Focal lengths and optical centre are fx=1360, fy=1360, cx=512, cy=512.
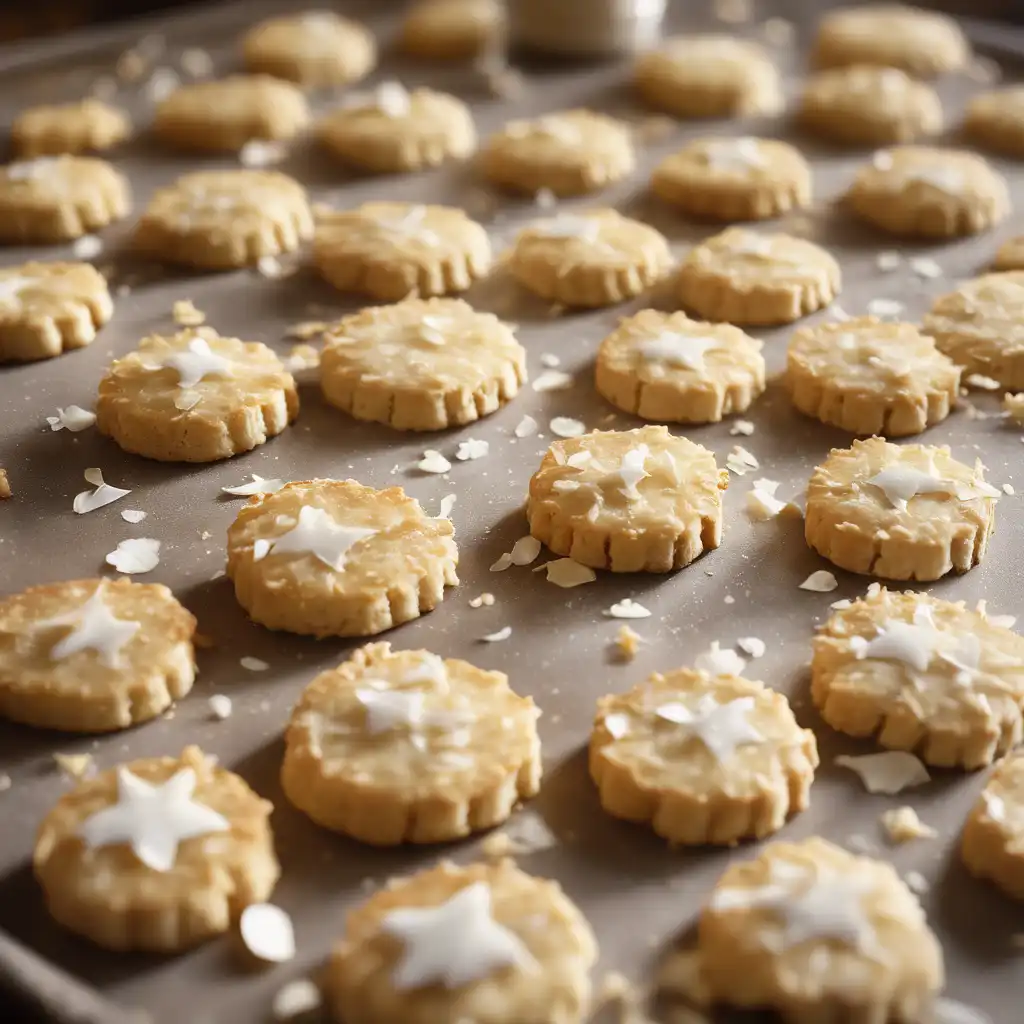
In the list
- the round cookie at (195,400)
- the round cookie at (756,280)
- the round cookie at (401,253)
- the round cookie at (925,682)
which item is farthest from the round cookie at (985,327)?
the round cookie at (195,400)

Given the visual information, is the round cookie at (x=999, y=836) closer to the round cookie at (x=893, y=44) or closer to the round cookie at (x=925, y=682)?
the round cookie at (x=925, y=682)

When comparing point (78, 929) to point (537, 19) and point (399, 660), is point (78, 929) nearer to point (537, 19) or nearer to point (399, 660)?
point (399, 660)

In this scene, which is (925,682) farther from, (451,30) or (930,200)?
(451,30)

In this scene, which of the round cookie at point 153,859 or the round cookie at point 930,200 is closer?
the round cookie at point 153,859

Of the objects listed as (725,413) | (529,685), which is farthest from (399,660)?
(725,413)

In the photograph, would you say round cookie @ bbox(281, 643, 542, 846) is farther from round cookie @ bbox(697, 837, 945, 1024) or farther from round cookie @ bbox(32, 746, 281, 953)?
round cookie @ bbox(697, 837, 945, 1024)
